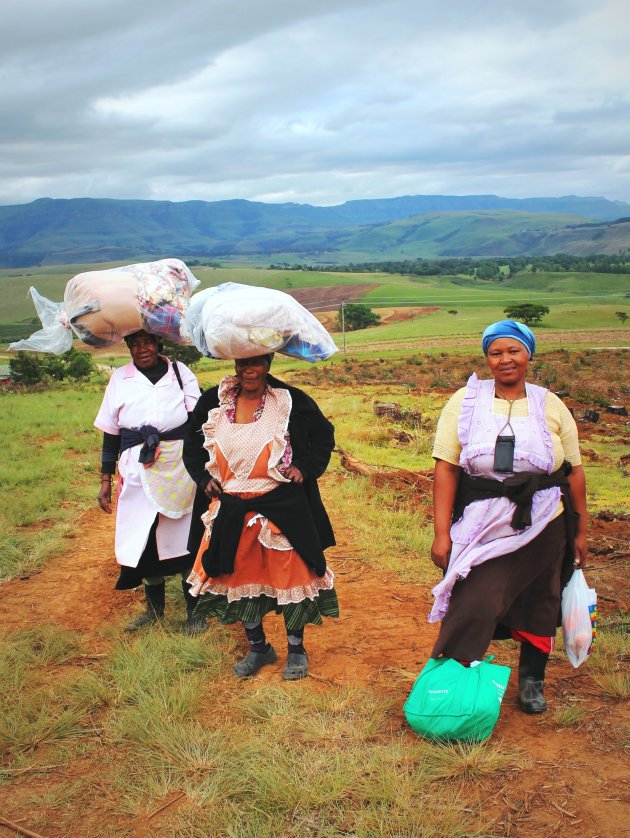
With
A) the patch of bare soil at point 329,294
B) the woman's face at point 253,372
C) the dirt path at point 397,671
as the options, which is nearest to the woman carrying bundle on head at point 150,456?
the dirt path at point 397,671

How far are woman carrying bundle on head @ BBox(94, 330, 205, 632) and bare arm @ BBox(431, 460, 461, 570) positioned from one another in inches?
64.6

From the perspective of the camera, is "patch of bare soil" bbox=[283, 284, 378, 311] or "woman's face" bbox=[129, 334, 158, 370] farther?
"patch of bare soil" bbox=[283, 284, 378, 311]

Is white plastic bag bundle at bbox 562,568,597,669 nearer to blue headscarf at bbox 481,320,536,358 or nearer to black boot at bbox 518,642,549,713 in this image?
black boot at bbox 518,642,549,713

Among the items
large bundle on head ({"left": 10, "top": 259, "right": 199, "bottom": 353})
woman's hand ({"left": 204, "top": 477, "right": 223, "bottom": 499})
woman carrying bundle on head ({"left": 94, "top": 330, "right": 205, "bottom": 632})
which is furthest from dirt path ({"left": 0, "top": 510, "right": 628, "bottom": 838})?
large bundle on head ({"left": 10, "top": 259, "right": 199, "bottom": 353})

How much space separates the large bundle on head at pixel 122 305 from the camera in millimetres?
3975

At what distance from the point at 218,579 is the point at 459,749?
136 centimetres

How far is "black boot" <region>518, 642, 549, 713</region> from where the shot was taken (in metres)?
3.29

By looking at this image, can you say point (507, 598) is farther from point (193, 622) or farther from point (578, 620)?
point (193, 622)

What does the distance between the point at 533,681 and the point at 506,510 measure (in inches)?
31.7

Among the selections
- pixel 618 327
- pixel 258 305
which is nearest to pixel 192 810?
pixel 258 305

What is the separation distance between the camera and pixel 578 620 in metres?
3.24

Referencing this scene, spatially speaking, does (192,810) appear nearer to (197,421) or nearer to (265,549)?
(265,549)

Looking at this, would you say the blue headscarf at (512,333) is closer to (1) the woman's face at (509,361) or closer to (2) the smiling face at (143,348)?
(1) the woman's face at (509,361)

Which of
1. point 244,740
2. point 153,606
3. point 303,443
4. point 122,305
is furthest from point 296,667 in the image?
point 122,305
